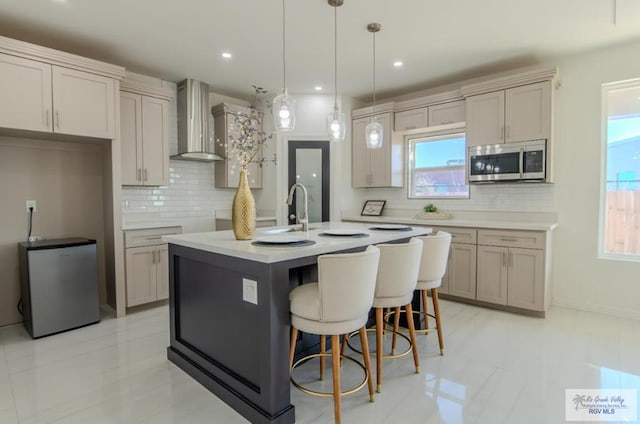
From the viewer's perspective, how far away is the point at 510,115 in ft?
12.8

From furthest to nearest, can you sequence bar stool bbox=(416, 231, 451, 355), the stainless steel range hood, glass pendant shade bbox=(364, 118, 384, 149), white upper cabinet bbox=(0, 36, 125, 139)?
the stainless steel range hood → glass pendant shade bbox=(364, 118, 384, 149) → white upper cabinet bbox=(0, 36, 125, 139) → bar stool bbox=(416, 231, 451, 355)

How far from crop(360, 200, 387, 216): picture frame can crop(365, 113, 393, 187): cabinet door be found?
0.36m

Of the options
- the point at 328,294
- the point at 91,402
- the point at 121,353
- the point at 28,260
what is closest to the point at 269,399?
the point at 328,294

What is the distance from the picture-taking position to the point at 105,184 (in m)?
3.87

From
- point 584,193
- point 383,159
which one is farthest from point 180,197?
point 584,193

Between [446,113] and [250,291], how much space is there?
366 centimetres

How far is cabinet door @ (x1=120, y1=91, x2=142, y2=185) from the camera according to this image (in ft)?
12.7

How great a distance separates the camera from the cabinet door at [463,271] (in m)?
3.98

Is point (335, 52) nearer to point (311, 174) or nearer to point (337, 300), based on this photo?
point (311, 174)

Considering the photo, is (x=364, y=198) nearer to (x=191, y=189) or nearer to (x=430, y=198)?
(x=430, y=198)

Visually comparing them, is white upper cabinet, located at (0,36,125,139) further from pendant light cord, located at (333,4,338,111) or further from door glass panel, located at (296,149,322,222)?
door glass panel, located at (296,149,322,222)

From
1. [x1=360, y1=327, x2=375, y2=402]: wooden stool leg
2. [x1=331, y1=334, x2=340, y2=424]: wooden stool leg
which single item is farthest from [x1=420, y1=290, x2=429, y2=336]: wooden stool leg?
[x1=331, y1=334, x2=340, y2=424]: wooden stool leg

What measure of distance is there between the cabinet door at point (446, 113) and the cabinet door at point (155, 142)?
3406mm

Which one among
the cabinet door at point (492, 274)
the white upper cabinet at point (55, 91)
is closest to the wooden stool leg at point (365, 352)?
the cabinet door at point (492, 274)
